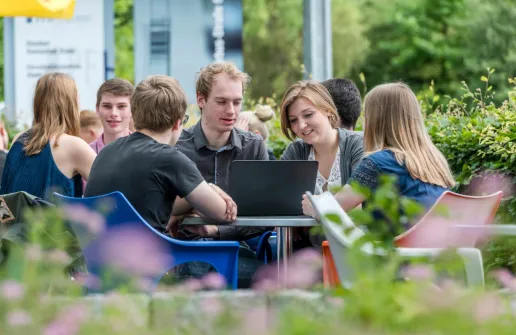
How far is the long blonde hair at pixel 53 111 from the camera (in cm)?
505

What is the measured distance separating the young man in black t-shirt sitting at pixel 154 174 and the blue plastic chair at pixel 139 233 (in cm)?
29

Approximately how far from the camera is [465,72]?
43.8 m

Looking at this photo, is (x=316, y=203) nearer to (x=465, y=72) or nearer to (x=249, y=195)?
(x=249, y=195)

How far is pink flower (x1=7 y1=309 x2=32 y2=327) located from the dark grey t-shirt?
2403mm

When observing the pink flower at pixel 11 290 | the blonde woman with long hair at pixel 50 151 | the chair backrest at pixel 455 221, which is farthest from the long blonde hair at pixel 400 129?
the pink flower at pixel 11 290

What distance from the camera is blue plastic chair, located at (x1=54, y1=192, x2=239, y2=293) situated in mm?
3783

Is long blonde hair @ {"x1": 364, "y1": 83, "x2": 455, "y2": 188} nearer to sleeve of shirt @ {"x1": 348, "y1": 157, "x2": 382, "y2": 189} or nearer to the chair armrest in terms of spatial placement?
sleeve of shirt @ {"x1": 348, "y1": 157, "x2": 382, "y2": 189}

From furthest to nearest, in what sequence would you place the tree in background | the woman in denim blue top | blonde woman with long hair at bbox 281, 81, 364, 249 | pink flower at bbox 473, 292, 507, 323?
the tree in background
blonde woman with long hair at bbox 281, 81, 364, 249
the woman in denim blue top
pink flower at bbox 473, 292, 507, 323

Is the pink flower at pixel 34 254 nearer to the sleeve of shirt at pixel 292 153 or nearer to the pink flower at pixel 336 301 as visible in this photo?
the pink flower at pixel 336 301

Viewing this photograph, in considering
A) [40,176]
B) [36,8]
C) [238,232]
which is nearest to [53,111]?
[40,176]

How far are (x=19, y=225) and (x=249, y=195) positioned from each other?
97 cm

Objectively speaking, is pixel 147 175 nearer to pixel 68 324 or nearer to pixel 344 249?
pixel 344 249

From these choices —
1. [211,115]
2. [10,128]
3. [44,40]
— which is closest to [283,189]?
[211,115]

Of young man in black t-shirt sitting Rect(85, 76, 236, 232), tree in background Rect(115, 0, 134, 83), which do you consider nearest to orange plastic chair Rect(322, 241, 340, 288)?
young man in black t-shirt sitting Rect(85, 76, 236, 232)
